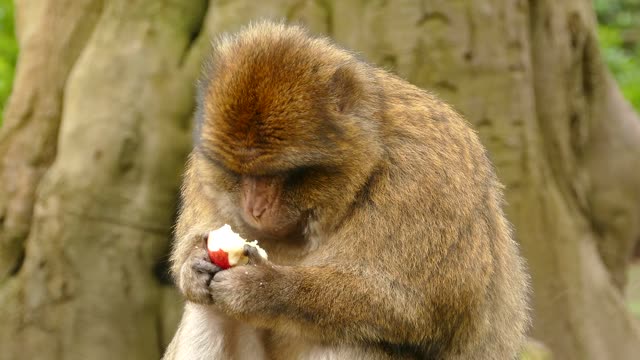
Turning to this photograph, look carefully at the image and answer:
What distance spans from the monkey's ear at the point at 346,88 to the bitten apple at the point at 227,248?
585 mm

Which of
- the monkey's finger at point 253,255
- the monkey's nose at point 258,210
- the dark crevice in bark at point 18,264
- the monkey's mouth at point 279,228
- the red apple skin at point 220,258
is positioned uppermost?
the monkey's nose at point 258,210

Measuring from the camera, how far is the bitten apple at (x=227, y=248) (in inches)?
181

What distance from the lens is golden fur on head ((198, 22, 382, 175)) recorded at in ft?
14.4

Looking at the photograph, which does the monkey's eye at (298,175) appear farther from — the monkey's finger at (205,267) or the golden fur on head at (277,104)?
the monkey's finger at (205,267)

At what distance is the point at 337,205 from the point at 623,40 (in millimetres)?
8950

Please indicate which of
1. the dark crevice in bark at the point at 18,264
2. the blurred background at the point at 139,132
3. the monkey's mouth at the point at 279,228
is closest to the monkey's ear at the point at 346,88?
the monkey's mouth at the point at 279,228

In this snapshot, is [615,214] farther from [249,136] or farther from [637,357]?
[249,136]

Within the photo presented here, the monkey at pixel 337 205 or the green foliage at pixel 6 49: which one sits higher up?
the monkey at pixel 337 205

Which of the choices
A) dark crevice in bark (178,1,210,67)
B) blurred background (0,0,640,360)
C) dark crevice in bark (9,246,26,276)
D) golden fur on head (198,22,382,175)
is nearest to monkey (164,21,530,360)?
golden fur on head (198,22,382,175)

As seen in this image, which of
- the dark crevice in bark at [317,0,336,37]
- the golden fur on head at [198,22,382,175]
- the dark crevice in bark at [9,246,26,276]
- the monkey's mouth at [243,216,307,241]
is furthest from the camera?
the dark crevice in bark at [9,246,26,276]

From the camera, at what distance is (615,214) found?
28.2 ft

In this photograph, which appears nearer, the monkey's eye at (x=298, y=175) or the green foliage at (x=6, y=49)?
the monkey's eye at (x=298, y=175)

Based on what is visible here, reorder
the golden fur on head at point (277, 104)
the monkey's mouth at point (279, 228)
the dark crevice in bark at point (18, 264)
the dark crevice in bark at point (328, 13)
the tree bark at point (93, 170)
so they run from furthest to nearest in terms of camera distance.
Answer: the dark crevice in bark at point (18, 264)
the tree bark at point (93, 170)
the dark crevice in bark at point (328, 13)
the monkey's mouth at point (279, 228)
the golden fur on head at point (277, 104)

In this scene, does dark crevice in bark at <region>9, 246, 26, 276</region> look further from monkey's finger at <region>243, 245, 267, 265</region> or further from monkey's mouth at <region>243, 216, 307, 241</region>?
monkey's finger at <region>243, 245, 267, 265</region>
